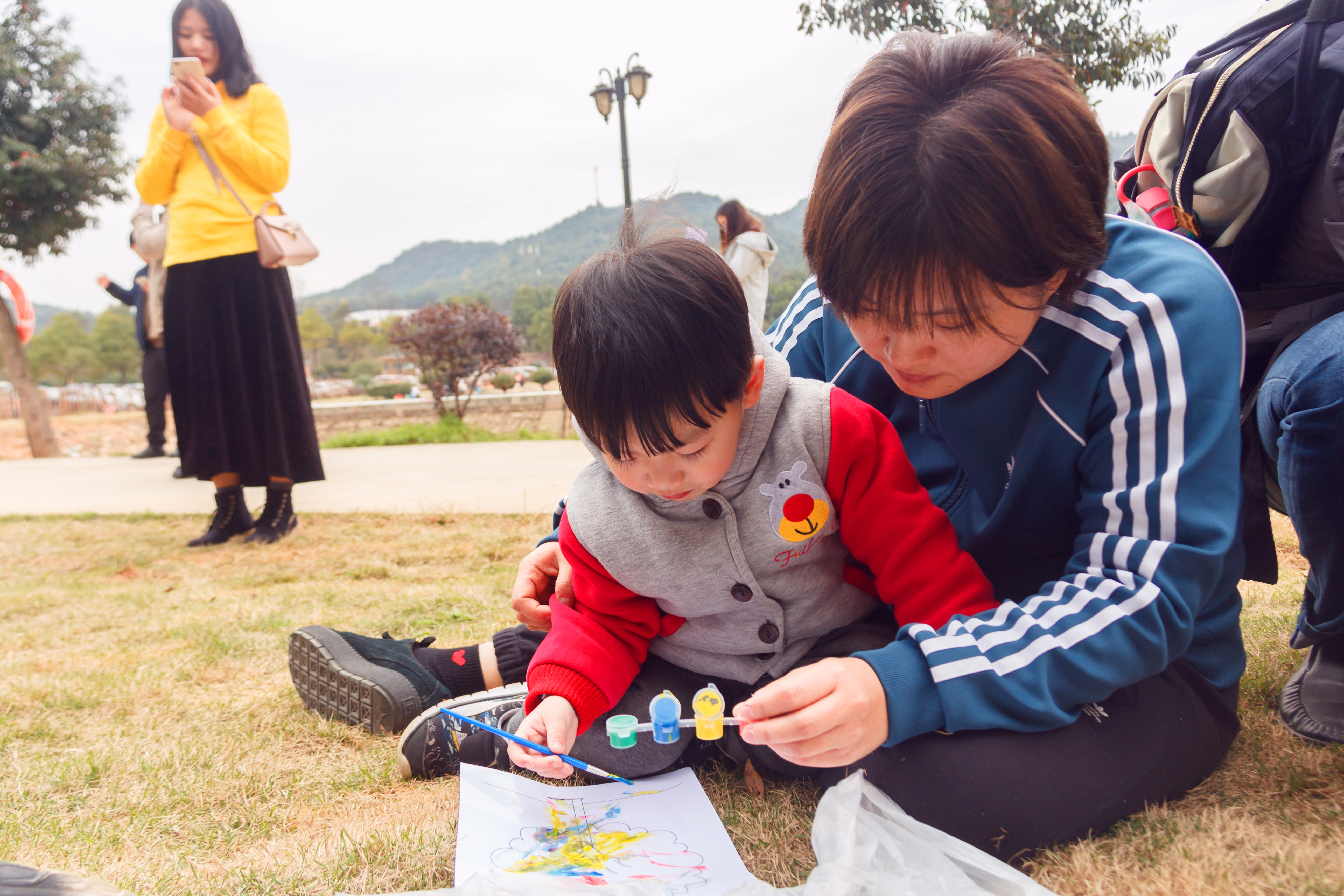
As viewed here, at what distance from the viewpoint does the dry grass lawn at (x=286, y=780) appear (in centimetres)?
97

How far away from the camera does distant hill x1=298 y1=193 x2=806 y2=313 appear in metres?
1.26

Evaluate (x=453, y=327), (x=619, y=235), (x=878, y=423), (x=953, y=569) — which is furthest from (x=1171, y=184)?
(x=453, y=327)

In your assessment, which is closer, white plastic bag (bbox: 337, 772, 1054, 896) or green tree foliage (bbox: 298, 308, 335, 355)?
white plastic bag (bbox: 337, 772, 1054, 896)

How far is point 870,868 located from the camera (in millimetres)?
905

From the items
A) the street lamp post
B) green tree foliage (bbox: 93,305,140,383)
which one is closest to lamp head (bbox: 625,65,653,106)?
the street lamp post

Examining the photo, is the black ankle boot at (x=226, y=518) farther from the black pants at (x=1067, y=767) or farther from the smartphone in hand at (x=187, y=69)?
the black pants at (x=1067, y=767)

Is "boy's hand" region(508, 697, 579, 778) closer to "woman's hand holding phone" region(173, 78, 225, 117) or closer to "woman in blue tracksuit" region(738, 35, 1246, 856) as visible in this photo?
"woman in blue tracksuit" region(738, 35, 1246, 856)

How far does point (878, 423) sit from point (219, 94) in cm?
299

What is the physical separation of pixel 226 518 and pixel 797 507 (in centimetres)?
310

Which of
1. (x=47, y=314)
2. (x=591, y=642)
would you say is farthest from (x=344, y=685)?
(x=47, y=314)

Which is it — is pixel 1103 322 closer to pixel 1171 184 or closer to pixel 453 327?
pixel 1171 184

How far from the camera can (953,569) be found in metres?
1.13

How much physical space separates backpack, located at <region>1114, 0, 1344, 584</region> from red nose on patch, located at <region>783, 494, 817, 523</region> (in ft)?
2.13

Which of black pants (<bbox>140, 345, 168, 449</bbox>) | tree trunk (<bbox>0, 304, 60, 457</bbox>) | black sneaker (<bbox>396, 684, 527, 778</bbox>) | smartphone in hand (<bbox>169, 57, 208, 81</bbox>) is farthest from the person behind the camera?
tree trunk (<bbox>0, 304, 60, 457</bbox>)
